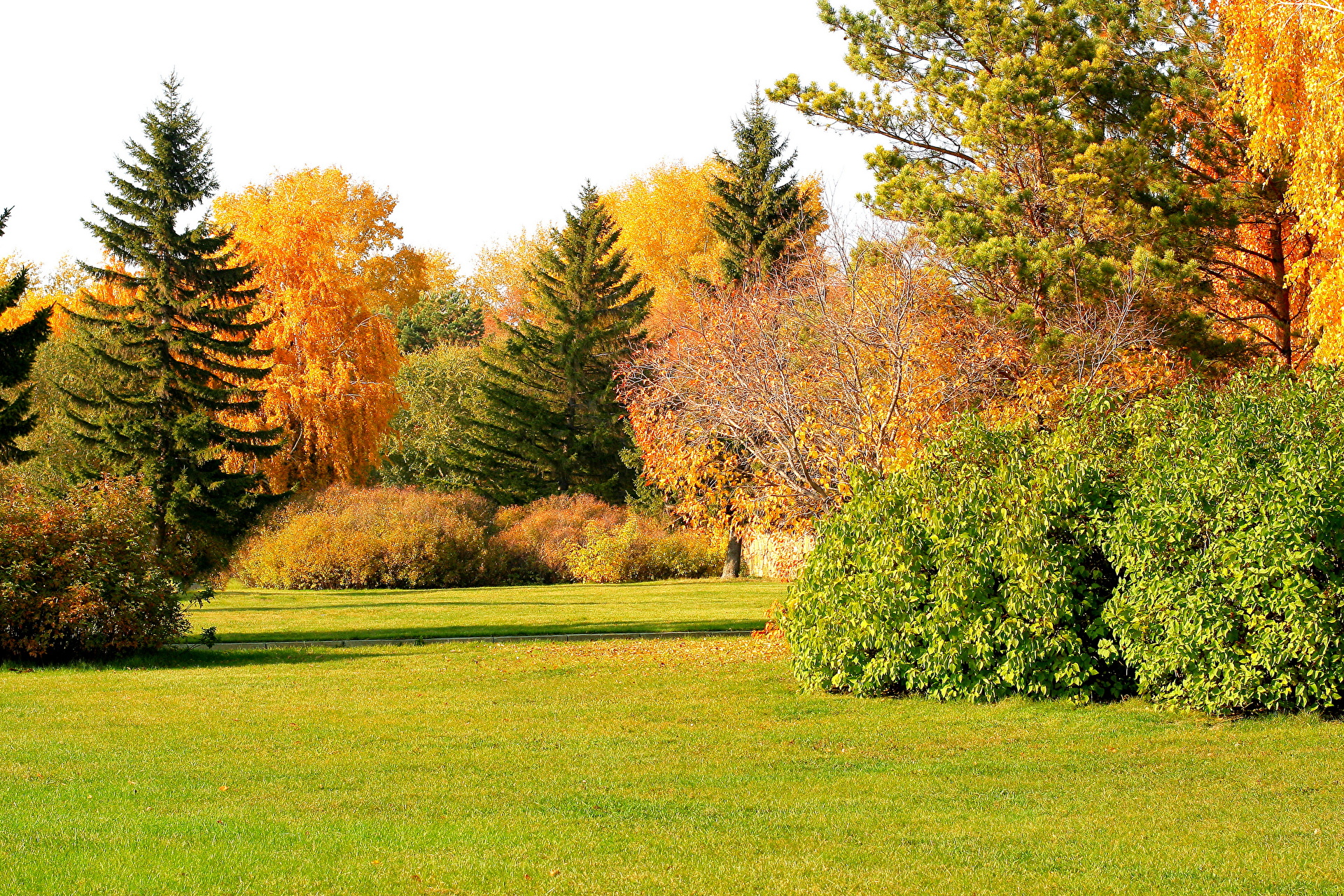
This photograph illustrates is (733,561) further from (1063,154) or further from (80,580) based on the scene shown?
(80,580)

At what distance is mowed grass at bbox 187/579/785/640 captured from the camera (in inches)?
804

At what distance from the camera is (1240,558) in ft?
32.7

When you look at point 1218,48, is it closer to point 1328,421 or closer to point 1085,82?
point 1085,82

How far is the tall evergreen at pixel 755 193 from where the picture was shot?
38750 millimetres

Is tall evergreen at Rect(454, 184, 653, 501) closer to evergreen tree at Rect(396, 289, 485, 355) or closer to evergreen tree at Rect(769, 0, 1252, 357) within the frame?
evergreen tree at Rect(396, 289, 485, 355)

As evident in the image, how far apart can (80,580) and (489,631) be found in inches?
255

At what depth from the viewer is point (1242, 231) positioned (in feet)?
69.0

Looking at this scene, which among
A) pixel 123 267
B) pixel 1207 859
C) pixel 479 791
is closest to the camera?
pixel 1207 859

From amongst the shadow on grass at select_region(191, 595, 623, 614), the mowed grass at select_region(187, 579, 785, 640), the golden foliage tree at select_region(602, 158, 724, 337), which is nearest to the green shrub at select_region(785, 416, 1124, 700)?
the mowed grass at select_region(187, 579, 785, 640)

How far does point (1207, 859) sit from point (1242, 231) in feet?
56.9

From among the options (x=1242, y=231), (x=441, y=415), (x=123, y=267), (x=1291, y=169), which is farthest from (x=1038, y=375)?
(x=441, y=415)

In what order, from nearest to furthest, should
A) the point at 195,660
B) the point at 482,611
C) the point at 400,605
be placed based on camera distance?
the point at 195,660 → the point at 482,611 → the point at 400,605

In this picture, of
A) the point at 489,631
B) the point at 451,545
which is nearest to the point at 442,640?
the point at 489,631

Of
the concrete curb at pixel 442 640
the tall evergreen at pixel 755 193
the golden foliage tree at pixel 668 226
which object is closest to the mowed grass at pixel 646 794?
the concrete curb at pixel 442 640
